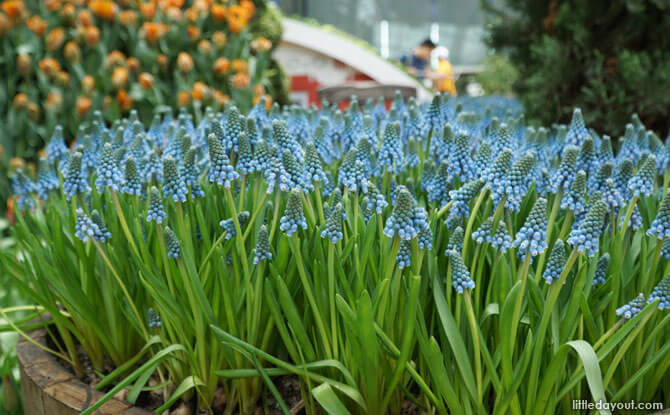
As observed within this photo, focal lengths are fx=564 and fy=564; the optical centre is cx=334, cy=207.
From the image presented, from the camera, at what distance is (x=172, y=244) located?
1355 mm

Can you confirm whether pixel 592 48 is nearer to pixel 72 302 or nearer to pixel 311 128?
pixel 311 128

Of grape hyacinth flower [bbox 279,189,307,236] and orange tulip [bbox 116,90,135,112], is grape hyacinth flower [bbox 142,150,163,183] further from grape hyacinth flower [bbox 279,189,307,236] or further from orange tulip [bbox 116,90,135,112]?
orange tulip [bbox 116,90,135,112]

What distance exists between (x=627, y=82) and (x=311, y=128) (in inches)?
83.9

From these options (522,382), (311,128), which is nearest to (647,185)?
(522,382)

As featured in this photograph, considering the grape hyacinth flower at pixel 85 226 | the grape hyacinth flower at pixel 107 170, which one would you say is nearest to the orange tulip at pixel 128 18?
the grape hyacinth flower at pixel 107 170

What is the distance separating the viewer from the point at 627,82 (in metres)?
3.39

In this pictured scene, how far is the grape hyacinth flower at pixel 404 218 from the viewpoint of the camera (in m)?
1.14

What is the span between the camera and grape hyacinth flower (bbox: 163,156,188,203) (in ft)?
4.49

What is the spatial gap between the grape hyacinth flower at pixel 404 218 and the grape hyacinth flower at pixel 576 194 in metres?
0.43

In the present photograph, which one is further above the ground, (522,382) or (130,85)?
(130,85)

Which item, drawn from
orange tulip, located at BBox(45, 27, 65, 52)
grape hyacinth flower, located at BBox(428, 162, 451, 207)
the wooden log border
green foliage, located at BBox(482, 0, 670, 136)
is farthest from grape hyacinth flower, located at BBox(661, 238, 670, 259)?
orange tulip, located at BBox(45, 27, 65, 52)

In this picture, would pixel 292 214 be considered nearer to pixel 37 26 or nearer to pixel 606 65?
pixel 606 65

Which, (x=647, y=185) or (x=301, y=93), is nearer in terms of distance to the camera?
(x=647, y=185)

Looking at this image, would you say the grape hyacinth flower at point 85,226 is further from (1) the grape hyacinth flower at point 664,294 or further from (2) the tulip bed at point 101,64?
(2) the tulip bed at point 101,64
